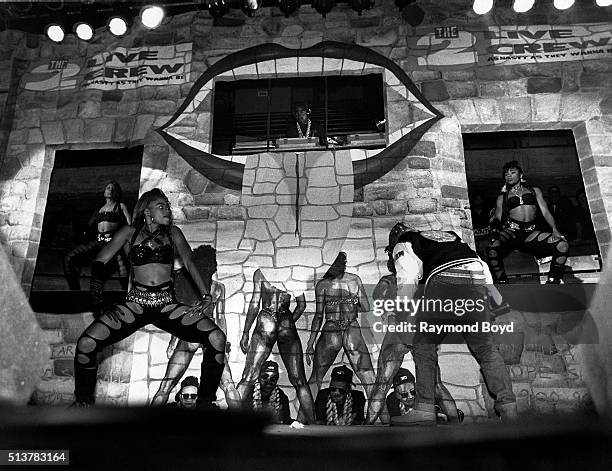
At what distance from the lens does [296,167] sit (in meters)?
4.64

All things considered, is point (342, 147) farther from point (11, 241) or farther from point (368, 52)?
point (11, 241)

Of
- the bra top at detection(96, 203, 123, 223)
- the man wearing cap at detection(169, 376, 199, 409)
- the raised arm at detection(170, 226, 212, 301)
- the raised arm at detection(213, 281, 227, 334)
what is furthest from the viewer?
the bra top at detection(96, 203, 123, 223)

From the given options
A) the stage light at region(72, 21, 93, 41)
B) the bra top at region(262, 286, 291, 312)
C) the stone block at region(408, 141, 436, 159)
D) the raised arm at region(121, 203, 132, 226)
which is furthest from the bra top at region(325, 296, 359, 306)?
the stage light at region(72, 21, 93, 41)

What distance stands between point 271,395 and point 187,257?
1.25 meters

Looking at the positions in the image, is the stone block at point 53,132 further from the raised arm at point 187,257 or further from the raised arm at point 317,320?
the raised arm at point 317,320

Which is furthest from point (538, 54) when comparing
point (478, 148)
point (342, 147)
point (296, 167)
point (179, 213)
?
point (179, 213)

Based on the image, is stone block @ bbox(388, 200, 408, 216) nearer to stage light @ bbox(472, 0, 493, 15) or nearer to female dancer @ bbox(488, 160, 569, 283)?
female dancer @ bbox(488, 160, 569, 283)

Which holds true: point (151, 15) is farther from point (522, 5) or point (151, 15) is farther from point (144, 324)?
point (522, 5)

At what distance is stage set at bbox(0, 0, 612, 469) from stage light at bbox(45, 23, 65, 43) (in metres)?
0.06

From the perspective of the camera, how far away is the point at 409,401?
3938mm

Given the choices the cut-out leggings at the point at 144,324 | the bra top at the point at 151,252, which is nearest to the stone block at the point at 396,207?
the cut-out leggings at the point at 144,324

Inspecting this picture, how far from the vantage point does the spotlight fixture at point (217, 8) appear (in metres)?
4.89

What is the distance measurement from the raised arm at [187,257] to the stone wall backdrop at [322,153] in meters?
0.11

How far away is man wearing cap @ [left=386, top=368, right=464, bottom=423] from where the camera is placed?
3887 mm
